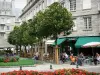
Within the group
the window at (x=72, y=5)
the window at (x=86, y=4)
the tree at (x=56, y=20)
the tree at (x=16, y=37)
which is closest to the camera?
the tree at (x=56, y=20)

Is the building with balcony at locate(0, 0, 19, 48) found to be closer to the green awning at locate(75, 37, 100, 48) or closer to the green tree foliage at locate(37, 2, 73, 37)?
the green awning at locate(75, 37, 100, 48)

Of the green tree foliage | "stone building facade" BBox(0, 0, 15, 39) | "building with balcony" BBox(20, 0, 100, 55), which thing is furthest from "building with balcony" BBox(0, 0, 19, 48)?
the green tree foliage

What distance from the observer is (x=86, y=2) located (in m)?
42.6

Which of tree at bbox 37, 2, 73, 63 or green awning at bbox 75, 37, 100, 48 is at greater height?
tree at bbox 37, 2, 73, 63

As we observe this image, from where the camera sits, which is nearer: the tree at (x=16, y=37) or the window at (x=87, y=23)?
the window at (x=87, y=23)

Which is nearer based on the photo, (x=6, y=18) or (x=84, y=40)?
(x=84, y=40)

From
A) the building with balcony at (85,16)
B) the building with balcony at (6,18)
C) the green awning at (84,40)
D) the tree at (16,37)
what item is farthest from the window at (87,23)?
the building with balcony at (6,18)

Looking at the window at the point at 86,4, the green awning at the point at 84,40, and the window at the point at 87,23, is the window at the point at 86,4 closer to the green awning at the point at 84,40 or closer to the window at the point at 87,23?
the window at the point at 87,23

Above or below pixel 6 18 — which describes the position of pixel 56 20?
below

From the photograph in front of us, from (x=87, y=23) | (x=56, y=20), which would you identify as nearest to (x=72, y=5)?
(x=87, y=23)

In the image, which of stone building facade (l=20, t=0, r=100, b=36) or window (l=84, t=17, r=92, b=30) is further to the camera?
window (l=84, t=17, r=92, b=30)

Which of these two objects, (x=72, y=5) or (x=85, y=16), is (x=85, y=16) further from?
(x=72, y=5)

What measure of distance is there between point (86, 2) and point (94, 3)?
1.49 meters

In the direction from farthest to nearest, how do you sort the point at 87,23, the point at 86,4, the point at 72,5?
the point at 72,5
the point at 86,4
the point at 87,23
